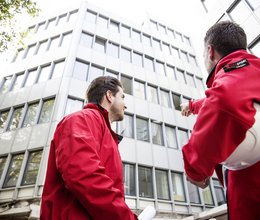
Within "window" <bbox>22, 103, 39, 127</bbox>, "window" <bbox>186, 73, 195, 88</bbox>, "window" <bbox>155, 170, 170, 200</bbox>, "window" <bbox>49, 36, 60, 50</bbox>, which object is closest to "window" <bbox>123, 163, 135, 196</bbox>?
"window" <bbox>155, 170, 170, 200</bbox>

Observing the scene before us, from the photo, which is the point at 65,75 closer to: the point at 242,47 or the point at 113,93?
the point at 113,93

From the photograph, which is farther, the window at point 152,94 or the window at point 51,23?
the window at point 51,23

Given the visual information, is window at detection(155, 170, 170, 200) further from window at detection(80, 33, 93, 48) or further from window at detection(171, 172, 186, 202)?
window at detection(80, 33, 93, 48)

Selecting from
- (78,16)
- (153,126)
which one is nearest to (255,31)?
(153,126)

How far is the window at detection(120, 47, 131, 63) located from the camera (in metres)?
18.5

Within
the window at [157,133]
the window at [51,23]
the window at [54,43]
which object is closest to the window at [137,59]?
the window at [157,133]

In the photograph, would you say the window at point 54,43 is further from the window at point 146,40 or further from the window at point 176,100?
the window at point 176,100

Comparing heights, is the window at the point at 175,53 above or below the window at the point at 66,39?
above

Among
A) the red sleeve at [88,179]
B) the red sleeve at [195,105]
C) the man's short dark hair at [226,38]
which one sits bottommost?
the red sleeve at [88,179]

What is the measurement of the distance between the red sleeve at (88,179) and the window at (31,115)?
13.1 m

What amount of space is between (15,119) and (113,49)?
9.30 metres

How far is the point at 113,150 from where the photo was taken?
191cm

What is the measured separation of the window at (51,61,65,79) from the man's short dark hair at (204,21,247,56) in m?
14.3

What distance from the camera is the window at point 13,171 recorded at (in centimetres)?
1173
